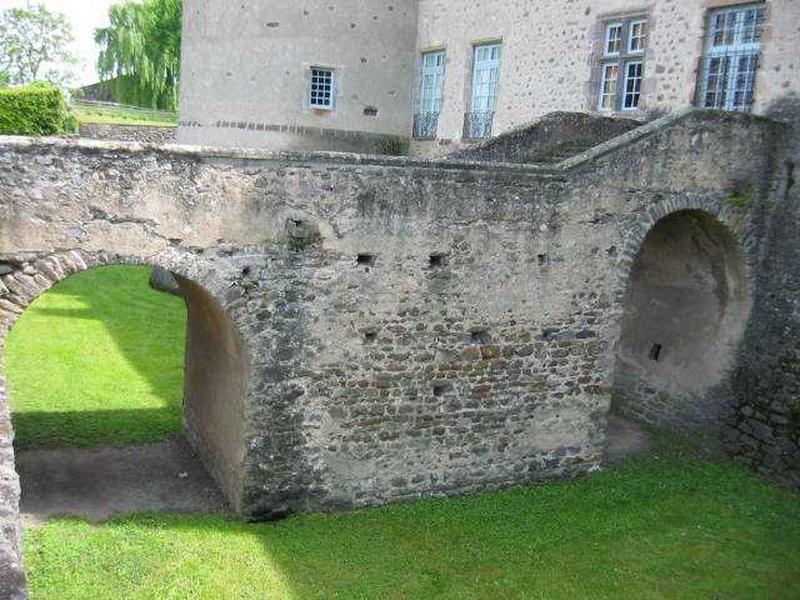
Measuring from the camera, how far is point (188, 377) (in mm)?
10984

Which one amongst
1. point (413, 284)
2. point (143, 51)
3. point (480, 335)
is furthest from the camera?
point (143, 51)

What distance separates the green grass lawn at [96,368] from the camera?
1097 cm

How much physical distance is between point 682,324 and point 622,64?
4.34 m

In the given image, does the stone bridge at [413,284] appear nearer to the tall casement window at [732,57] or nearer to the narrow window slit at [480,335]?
the narrow window slit at [480,335]

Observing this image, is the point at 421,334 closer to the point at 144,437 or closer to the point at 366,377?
the point at 366,377

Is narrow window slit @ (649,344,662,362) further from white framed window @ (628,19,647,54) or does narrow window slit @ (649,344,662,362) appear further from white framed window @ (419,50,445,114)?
white framed window @ (419,50,445,114)

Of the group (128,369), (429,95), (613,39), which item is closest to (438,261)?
(613,39)

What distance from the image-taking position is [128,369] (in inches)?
544

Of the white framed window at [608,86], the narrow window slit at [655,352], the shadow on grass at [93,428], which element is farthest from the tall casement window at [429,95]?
the shadow on grass at [93,428]

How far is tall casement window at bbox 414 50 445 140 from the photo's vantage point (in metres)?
17.0

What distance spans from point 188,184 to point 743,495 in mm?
7746

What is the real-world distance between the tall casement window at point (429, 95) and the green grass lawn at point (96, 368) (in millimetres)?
6688

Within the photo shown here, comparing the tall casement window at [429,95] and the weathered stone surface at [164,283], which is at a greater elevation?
the tall casement window at [429,95]

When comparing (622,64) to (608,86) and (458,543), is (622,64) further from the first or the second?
(458,543)
